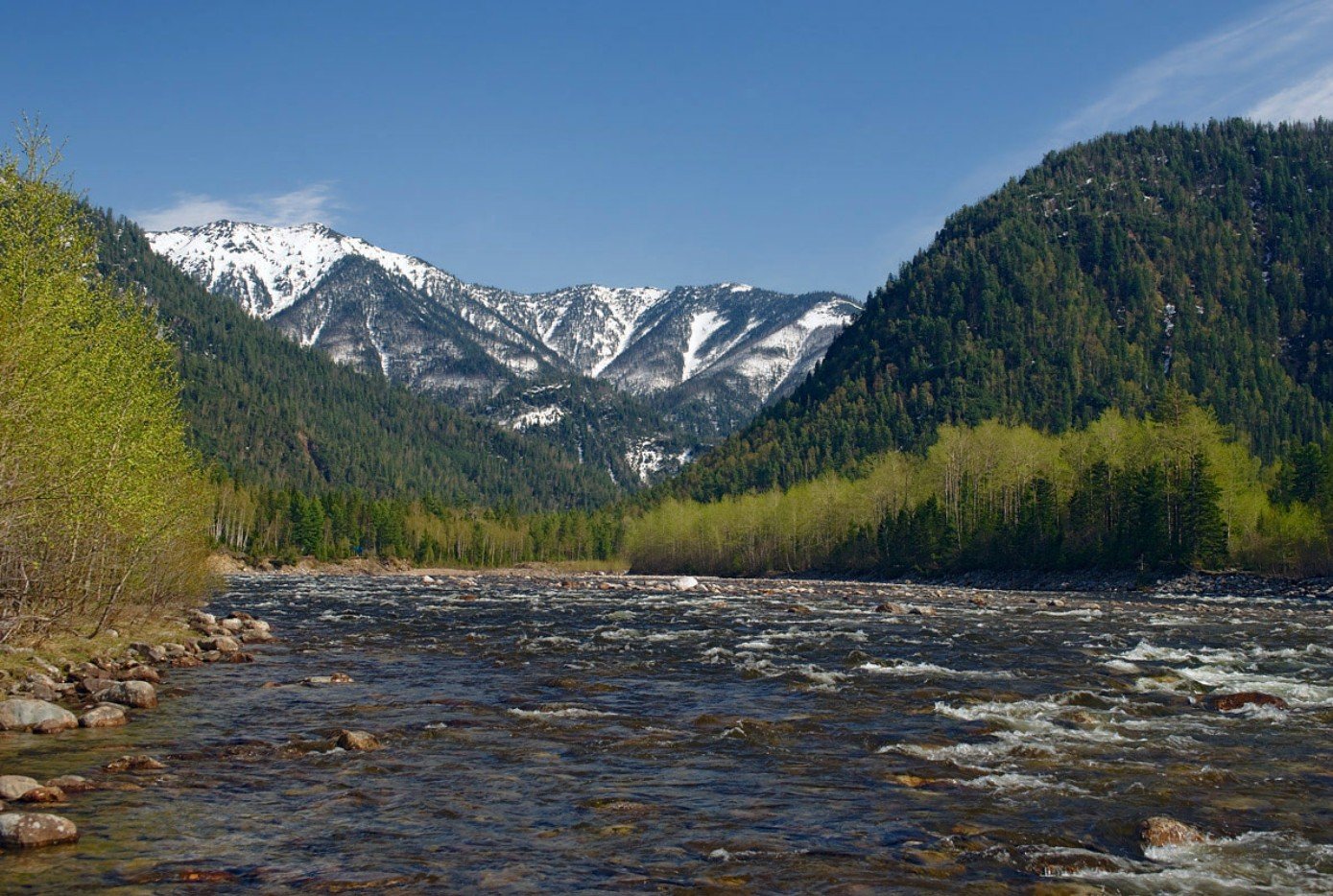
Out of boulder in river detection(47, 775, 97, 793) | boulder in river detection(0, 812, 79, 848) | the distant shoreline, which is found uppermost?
boulder in river detection(0, 812, 79, 848)

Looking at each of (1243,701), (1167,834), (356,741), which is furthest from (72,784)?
(1243,701)

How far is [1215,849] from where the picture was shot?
1248cm

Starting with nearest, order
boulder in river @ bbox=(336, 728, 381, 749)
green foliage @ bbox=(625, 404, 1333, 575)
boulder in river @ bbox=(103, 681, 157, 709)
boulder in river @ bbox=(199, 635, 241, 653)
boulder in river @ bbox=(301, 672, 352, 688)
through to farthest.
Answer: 1. boulder in river @ bbox=(336, 728, 381, 749)
2. boulder in river @ bbox=(103, 681, 157, 709)
3. boulder in river @ bbox=(301, 672, 352, 688)
4. boulder in river @ bbox=(199, 635, 241, 653)
5. green foliage @ bbox=(625, 404, 1333, 575)

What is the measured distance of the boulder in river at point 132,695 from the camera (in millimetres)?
22016

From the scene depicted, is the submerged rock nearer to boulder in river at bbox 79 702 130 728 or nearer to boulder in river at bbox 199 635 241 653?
boulder in river at bbox 79 702 130 728

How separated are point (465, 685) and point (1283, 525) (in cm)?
8041

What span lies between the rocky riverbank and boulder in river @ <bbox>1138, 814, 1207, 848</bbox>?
14817mm

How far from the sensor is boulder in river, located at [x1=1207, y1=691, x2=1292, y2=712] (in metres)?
22.7

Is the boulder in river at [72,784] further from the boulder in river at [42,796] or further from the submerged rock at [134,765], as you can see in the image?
the submerged rock at [134,765]

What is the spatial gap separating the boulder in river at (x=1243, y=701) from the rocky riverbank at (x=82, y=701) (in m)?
24.1

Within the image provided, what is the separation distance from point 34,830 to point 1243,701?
84.4 ft

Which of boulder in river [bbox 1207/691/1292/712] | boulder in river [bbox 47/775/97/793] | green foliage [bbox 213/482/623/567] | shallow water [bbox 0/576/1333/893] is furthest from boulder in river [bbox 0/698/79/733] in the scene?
green foliage [bbox 213/482/623/567]

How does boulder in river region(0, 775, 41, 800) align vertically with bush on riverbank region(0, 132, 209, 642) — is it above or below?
below

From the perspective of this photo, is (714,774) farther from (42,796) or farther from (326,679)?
(326,679)
